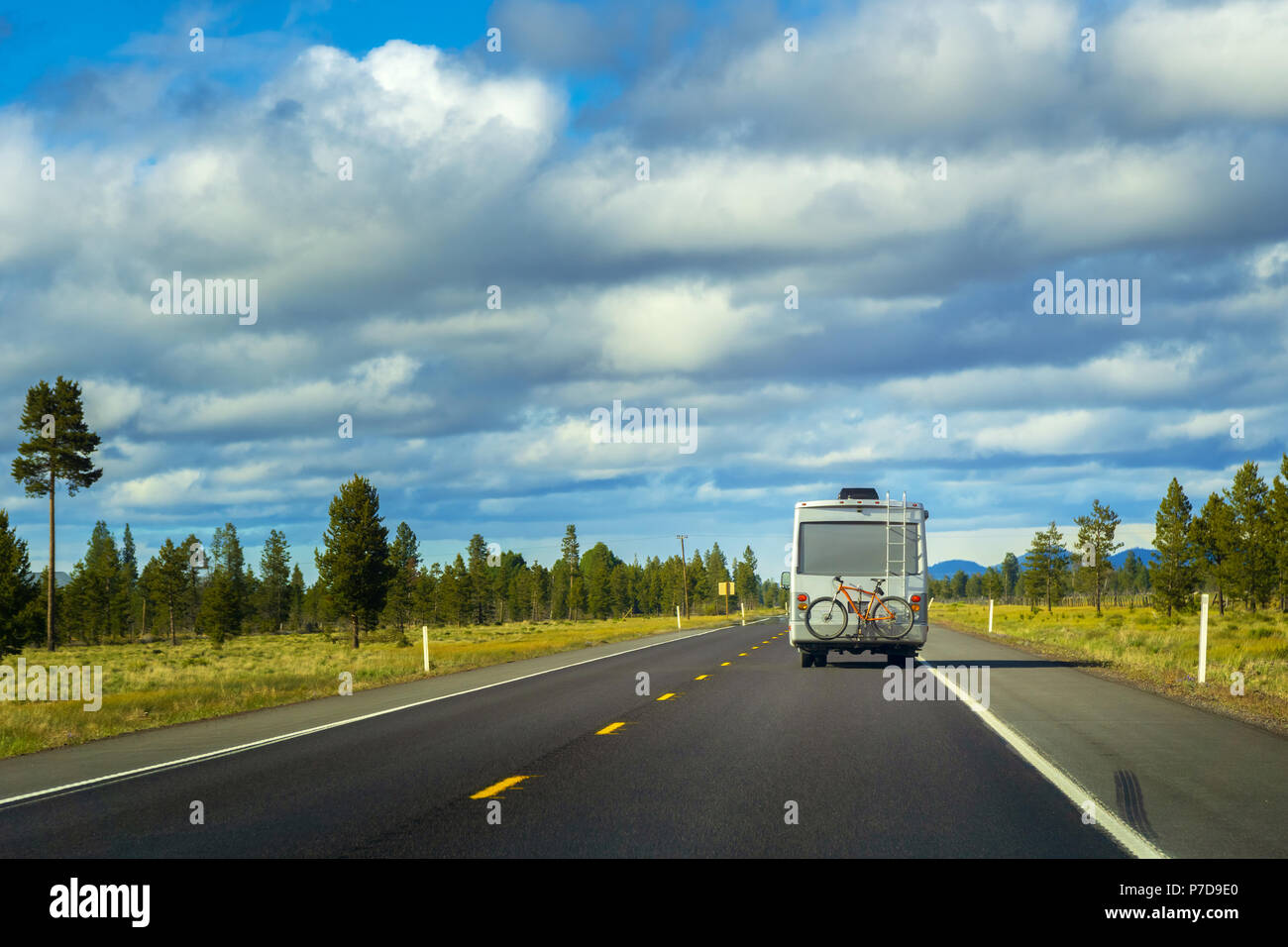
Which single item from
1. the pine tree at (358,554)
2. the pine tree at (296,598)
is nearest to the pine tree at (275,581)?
the pine tree at (296,598)

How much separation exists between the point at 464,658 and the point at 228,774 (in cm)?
2381

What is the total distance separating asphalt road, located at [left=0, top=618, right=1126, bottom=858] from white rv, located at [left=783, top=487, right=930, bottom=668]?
732cm

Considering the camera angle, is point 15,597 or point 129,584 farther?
point 129,584

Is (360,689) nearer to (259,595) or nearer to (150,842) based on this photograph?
A: (150,842)

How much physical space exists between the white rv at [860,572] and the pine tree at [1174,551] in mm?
56922

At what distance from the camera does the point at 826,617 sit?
2370cm

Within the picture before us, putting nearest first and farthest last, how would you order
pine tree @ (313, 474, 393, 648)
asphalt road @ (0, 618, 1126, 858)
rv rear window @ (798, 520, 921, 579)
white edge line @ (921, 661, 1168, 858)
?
white edge line @ (921, 661, 1168, 858)
asphalt road @ (0, 618, 1126, 858)
rv rear window @ (798, 520, 921, 579)
pine tree @ (313, 474, 393, 648)

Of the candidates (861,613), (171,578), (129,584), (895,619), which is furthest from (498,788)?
(129,584)

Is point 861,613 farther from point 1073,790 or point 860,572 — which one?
point 1073,790

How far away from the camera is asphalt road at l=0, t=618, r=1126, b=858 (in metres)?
7.39

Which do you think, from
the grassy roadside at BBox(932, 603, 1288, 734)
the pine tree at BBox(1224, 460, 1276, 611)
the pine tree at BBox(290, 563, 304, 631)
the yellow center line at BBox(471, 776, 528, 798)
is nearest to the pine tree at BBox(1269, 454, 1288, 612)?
the pine tree at BBox(1224, 460, 1276, 611)

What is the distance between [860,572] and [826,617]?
1.17 m

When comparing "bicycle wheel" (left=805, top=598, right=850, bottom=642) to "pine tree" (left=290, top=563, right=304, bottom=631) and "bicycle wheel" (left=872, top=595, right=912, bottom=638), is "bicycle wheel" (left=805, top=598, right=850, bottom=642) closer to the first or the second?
"bicycle wheel" (left=872, top=595, right=912, bottom=638)

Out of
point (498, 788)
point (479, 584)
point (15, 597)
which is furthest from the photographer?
point (479, 584)
